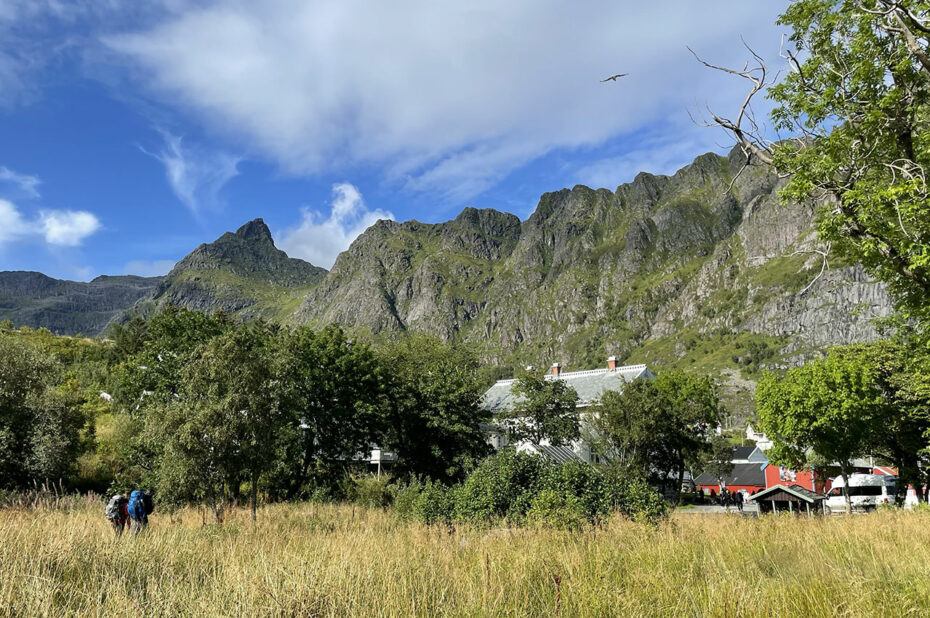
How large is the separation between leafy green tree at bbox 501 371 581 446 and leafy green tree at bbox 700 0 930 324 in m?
31.4

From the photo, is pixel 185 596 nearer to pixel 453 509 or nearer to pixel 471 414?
pixel 453 509

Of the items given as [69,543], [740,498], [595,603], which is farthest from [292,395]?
[740,498]

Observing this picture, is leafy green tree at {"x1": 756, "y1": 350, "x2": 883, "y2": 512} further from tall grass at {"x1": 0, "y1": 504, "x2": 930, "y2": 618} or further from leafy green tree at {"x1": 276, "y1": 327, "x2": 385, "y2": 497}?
tall grass at {"x1": 0, "y1": 504, "x2": 930, "y2": 618}

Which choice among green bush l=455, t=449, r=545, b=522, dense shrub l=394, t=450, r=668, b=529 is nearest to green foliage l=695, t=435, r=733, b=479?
dense shrub l=394, t=450, r=668, b=529

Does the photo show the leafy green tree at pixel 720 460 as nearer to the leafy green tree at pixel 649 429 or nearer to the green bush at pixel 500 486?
the leafy green tree at pixel 649 429

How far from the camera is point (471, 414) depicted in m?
35.2

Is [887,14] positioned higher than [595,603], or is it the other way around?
[887,14]

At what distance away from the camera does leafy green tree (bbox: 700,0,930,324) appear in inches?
344

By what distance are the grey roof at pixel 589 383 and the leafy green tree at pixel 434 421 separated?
1683 centimetres

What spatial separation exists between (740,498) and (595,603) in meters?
39.5

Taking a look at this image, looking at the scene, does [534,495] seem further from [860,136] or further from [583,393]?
[583,393]

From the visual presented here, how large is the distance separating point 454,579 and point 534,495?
9.44 meters

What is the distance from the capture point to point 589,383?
193ft

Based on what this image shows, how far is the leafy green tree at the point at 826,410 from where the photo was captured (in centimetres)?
2989
